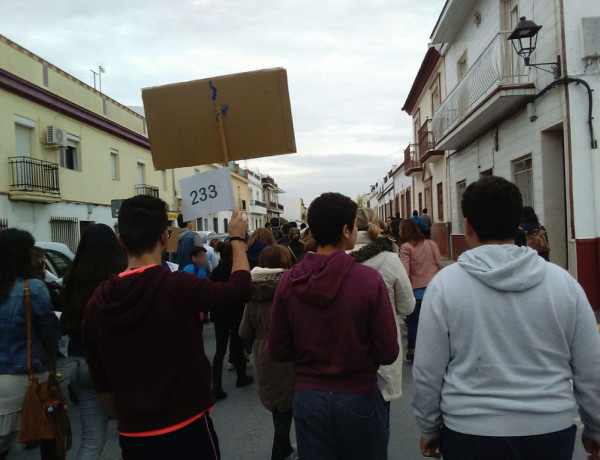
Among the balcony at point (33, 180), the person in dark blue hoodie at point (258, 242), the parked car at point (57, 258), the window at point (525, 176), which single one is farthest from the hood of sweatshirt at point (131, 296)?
the balcony at point (33, 180)

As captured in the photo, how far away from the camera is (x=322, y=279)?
2225 mm

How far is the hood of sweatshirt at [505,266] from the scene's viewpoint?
72.5 inches

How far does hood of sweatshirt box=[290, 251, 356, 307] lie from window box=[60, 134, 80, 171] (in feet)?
58.8

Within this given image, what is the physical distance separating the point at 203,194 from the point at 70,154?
58.6 ft

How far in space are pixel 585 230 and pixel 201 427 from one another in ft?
28.5

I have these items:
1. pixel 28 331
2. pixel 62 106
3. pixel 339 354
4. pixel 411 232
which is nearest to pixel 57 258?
pixel 28 331

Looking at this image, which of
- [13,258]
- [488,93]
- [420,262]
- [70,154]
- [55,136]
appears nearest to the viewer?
[13,258]

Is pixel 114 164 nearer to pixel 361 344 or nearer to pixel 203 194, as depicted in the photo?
pixel 203 194

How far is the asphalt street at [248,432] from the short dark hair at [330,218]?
2206 millimetres

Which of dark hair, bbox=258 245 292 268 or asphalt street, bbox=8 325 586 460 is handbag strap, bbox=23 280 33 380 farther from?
dark hair, bbox=258 245 292 268

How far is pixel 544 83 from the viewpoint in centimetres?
979

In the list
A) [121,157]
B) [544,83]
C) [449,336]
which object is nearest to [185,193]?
[449,336]

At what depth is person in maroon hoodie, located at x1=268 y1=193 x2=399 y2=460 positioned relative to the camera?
219 cm

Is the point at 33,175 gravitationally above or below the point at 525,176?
above
